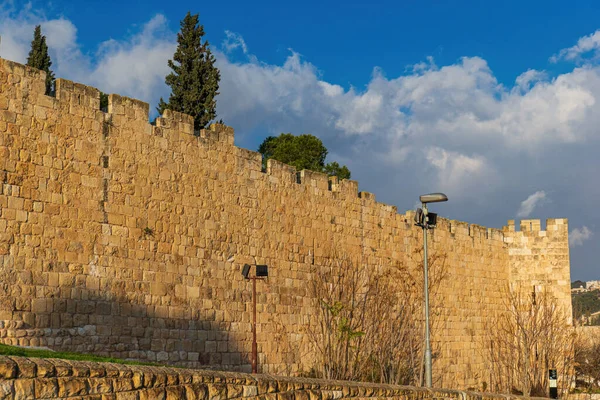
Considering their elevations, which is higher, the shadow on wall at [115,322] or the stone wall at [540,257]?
the stone wall at [540,257]

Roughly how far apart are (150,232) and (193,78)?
1493 centimetres

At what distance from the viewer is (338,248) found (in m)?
23.7

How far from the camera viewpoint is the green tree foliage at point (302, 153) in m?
39.8

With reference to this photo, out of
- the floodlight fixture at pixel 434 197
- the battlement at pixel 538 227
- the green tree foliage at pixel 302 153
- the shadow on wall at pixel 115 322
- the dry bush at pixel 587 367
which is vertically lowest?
the dry bush at pixel 587 367

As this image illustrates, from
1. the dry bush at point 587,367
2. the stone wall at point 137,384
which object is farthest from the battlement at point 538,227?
the stone wall at point 137,384

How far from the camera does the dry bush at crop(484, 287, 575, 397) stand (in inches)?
1073

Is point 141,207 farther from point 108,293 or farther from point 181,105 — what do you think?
point 181,105

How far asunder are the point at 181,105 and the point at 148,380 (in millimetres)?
24394

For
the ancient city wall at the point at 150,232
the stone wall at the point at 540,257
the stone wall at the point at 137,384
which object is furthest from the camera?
the stone wall at the point at 540,257

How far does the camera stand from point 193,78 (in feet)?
105

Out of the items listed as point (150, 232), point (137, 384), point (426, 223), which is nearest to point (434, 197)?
point (426, 223)

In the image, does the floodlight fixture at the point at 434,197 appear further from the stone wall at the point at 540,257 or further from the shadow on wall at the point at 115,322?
the stone wall at the point at 540,257

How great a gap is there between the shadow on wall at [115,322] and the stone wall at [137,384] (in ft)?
22.9

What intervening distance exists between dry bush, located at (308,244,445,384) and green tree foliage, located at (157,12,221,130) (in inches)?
406
